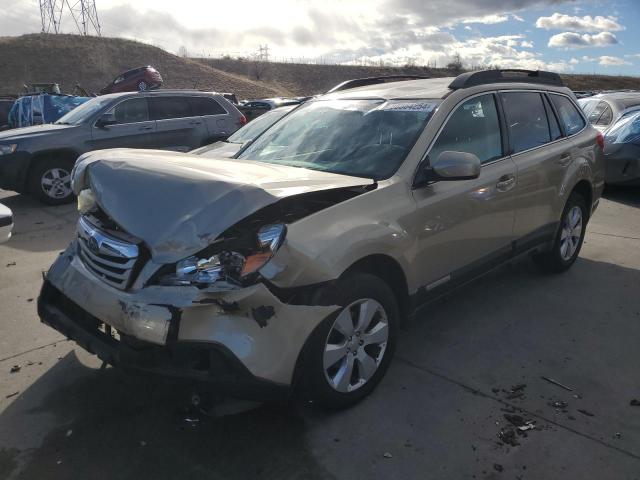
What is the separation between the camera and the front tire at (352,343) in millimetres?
2762

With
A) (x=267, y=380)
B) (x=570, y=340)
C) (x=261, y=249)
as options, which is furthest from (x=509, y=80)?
(x=267, y=380)

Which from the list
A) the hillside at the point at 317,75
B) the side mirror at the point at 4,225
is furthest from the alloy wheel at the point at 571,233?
the hillside at the point at 317,75

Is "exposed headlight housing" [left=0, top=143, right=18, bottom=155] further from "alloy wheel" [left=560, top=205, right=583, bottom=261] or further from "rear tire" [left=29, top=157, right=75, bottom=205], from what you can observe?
"alloy wheel" [left=560, top=205, right=583, bottom=261]

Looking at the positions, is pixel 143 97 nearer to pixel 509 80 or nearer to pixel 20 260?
pixel 20 260

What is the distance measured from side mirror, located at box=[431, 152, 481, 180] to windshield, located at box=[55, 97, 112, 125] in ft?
24.8

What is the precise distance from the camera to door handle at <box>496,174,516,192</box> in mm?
4000

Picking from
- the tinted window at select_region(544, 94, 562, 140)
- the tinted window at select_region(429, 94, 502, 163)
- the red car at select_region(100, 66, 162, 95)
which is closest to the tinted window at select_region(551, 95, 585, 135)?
the tinted window at select_region(544, 94, 562, 140)

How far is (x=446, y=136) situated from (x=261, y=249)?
1.75m

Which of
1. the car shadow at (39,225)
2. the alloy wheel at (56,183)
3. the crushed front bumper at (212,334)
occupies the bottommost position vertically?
the car shadow at (39,225)

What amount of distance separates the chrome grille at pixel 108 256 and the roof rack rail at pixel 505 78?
258cm

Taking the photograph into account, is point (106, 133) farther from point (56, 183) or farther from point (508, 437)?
point (508, 437)

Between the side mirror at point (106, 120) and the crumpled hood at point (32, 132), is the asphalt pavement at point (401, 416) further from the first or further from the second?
the side mirror at point (106, 120)

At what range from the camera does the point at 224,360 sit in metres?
2.48

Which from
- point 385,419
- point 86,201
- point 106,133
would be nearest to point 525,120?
point 385,419
